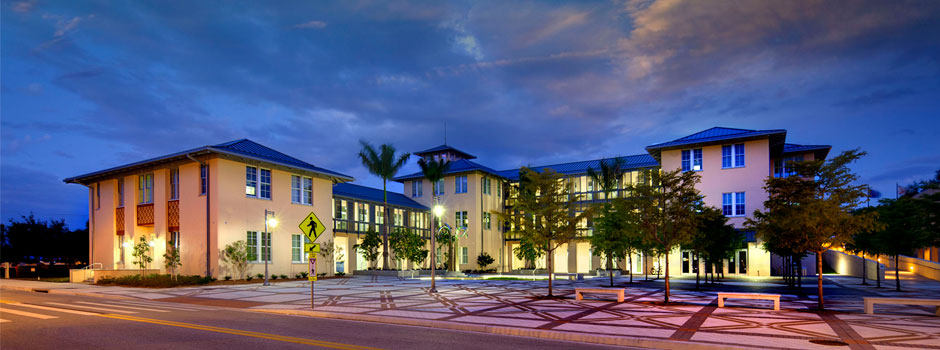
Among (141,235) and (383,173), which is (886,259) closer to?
(383,173)

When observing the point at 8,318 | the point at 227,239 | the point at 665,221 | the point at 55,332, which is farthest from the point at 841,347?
the point at 227,239

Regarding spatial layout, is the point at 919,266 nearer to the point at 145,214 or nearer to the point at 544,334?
the point at 544,334

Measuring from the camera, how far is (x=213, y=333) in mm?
11891

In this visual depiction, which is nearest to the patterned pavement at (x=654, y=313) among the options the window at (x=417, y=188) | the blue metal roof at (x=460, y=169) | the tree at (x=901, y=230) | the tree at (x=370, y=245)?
the tree at (x=901, y=230)

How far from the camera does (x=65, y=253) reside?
52875 mm

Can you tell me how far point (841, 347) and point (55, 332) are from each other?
1626 centimetres

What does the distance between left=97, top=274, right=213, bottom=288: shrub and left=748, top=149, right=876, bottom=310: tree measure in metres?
26.9

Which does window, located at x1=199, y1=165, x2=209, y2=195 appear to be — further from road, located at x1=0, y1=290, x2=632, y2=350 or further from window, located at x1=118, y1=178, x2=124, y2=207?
road, located at x1=0, y1=290, x2=632, y2=350

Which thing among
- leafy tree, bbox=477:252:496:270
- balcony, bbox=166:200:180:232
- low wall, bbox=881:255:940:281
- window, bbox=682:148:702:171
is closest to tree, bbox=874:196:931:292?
low wall, bbox=881:255:940:281

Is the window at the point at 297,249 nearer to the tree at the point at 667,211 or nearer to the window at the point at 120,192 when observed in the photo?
the window at the point at 120,192

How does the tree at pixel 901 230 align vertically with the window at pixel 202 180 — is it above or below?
below

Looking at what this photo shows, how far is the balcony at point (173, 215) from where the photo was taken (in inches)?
1294

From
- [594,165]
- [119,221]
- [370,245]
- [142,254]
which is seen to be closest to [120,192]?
[119,221]

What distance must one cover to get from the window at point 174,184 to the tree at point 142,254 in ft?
10.5
